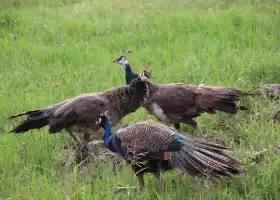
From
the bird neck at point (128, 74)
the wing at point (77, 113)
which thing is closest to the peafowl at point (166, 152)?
the wing at point (77, 113)

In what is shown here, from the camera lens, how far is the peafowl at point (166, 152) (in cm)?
399

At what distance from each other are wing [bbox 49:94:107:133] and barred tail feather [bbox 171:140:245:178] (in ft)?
4.64

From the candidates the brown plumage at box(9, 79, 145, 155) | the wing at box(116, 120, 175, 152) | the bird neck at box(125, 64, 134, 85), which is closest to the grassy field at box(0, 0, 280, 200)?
the brown plumage at box(9, 79, 145, 155)

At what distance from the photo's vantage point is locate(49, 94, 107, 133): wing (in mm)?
5266

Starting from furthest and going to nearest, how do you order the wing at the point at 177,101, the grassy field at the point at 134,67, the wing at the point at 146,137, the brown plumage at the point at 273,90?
the brown plumage at the point at 273,90, the wing at the point at 177,101, the wing at the point at 146,137, the grassy field at the point at 134,67

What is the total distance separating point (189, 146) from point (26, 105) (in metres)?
2.92

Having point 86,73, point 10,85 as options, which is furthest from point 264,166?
point 10,85

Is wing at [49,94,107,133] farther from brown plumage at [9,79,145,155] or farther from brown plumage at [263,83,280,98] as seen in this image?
brown plumage at [263,83,280,98]

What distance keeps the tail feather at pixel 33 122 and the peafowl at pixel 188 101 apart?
1177 mm

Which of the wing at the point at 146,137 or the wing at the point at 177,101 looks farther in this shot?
the wing at the point at 177,101

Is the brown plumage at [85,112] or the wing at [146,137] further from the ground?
the wing at [146,137]

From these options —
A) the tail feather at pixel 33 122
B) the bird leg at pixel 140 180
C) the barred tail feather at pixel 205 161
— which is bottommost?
the bird leg at pixel 140 180

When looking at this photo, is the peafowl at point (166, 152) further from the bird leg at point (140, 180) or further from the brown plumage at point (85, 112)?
the brown plumage at point (85, 112)

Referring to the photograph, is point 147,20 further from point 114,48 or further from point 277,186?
point 277,186
